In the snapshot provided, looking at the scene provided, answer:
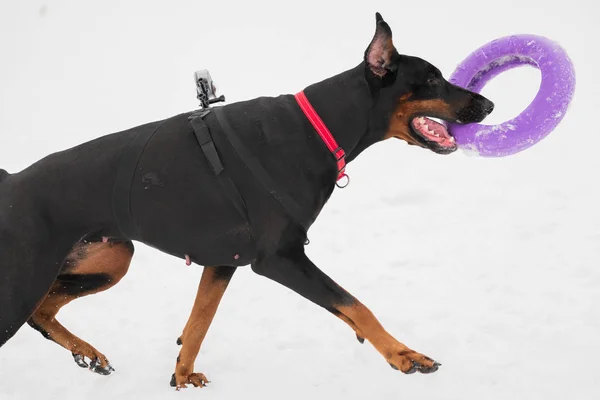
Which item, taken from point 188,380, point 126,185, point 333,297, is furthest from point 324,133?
point 188,380

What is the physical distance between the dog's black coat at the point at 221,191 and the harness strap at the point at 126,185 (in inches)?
1.1

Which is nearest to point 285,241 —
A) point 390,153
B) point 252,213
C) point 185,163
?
point 252,213

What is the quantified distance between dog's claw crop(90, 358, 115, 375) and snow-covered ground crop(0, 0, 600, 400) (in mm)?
46

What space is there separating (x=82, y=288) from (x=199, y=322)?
793 mm

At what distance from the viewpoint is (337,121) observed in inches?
142

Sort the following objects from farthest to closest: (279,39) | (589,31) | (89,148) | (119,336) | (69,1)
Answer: (69,1) < (279,39) < (589,31) < (119,336) < (89,148)

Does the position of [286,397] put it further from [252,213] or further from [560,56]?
[560,56]

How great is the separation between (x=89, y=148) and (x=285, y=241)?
1236 mm

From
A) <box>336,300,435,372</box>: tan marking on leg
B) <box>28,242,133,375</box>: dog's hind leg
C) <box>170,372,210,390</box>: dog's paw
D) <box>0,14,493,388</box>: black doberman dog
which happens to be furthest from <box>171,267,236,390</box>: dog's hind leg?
<box>336,300,435,372</box>: tan marking on leg

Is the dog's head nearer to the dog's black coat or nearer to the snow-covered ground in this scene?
the dog's black coat

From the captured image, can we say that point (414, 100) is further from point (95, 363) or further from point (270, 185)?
point (95, 363)

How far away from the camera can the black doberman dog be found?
356cm

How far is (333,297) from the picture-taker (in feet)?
11.5

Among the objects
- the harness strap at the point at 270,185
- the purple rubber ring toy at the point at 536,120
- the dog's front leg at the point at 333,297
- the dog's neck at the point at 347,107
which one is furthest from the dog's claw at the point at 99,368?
the purple rubber ring toy at the point at 536,120
